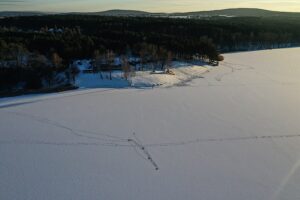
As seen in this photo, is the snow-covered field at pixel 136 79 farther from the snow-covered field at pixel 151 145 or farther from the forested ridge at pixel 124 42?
the forested ridge at pixel 124 42

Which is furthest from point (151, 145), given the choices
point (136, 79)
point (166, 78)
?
point (166, 78)

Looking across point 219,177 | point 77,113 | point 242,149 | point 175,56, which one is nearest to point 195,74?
point 175,56

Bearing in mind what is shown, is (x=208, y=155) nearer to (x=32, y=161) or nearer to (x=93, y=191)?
(x=93, y=191)

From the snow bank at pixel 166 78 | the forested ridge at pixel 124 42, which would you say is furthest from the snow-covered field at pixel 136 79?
the forested ridge at pixel 124 42

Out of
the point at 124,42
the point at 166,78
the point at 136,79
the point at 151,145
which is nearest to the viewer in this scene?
the point at 151,145

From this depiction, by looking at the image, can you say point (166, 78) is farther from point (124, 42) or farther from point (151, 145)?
point (151, 145)

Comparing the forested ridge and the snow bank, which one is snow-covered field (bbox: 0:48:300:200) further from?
the forested ridge

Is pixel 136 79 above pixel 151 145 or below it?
above

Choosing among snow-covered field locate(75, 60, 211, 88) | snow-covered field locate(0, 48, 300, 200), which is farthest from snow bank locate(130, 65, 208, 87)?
snow-covered field locate(0, 48, 300, 200)
